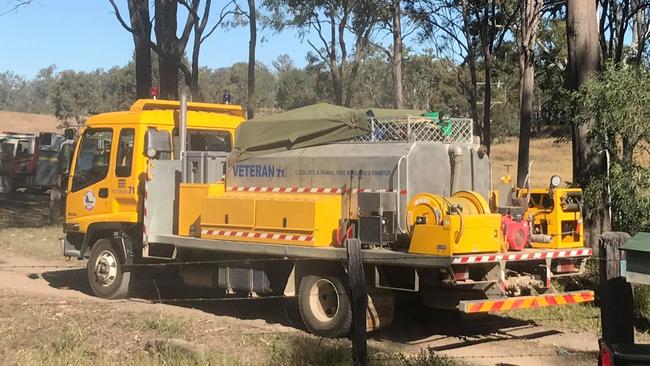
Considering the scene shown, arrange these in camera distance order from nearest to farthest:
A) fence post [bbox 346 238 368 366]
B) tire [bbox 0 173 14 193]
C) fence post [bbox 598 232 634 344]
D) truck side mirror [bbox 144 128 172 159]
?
fence post [bbox 598 232 634 344], fence post [bbox 346 238 368 366], truck side mirror [bbox 144 128 172 159], tire [bbox 0 173 14 193]

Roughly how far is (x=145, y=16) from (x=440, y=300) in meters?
17.5

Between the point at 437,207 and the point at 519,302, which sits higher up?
the point at 437,207

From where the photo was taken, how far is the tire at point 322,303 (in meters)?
8.69

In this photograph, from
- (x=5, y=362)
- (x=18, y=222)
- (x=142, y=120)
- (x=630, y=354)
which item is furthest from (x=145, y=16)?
(x=630, y=354)

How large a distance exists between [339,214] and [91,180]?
4711mm

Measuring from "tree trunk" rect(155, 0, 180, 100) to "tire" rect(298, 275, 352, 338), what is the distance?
14167 mm

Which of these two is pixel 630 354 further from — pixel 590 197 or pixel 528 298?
pixel 590 197

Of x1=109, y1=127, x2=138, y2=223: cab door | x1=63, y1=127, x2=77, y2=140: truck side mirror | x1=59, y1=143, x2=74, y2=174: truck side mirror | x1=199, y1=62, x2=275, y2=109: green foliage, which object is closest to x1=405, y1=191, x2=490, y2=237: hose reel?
x1=109, y1=127, x2=138, y2=223: cab door

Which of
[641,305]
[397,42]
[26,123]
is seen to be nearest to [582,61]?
[641,305]

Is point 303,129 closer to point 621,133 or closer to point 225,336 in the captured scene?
point 225,336

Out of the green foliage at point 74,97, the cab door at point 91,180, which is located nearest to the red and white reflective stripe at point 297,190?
the cab door at point 91,180

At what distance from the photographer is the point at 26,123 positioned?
311 feet

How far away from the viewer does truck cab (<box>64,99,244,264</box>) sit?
11000mm

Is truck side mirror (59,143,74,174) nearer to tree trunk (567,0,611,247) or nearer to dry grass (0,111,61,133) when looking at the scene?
tree trunk (567,0,611,247)
